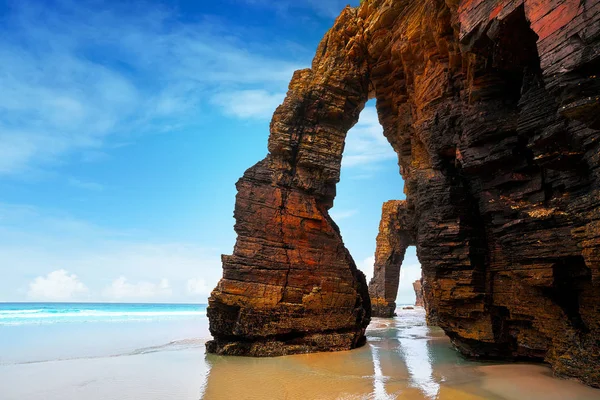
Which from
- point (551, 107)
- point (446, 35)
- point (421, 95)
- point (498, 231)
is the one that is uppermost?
point (446, 35)

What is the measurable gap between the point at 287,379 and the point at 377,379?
113 inches

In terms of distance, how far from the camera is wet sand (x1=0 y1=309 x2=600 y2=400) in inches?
356

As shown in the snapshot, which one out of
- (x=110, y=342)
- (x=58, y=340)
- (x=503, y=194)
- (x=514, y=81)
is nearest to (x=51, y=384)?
(x=110, y=342)

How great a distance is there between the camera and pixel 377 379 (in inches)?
418

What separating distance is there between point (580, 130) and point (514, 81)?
13.7ft

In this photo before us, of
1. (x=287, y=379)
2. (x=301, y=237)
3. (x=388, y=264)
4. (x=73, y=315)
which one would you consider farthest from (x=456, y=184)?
(x=73, y=315)

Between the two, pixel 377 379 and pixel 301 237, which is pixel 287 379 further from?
pixel 301 237

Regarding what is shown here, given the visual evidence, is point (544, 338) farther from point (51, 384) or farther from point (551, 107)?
point (51, 384)

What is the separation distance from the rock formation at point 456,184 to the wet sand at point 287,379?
1.31 meters

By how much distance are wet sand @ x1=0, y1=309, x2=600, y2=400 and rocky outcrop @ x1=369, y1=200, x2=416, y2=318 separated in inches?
1060

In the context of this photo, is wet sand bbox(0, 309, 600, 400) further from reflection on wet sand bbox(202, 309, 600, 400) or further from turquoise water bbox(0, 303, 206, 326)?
turquoise water bbox(0, 303, 206, 326)

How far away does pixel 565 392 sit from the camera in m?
8.38

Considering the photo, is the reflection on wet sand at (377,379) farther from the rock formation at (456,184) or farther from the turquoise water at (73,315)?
the turquoise water at (73,315)

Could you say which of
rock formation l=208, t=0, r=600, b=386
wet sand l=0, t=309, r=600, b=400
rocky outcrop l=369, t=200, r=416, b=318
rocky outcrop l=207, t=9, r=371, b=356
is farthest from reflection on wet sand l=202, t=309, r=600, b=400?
rocky outcrop l=369, t=200, r=416, b=318
